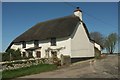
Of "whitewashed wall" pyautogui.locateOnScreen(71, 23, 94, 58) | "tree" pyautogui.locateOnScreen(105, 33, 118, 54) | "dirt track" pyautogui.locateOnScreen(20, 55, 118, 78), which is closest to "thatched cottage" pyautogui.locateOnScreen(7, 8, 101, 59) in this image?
"whitewashed wall" pyautogui.locateOnScreen(71, 23, 94, 58)

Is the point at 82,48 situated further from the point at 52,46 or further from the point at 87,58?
the point at 52,46

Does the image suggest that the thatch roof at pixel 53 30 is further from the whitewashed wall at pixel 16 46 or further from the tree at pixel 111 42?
the tree at pixel 111 42

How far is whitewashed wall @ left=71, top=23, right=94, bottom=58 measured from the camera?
35094 millimetres

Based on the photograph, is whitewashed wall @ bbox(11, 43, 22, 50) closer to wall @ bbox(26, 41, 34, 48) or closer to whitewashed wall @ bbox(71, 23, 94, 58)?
Result: wall @ bbox(26, 41, 34, 48)

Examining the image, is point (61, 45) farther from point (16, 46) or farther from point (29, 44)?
point (16, 46)

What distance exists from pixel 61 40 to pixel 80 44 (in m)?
3.76

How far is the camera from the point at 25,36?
42531mm

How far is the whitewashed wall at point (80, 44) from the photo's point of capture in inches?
1382

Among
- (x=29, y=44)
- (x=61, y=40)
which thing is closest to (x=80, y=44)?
(x=61, y=40)

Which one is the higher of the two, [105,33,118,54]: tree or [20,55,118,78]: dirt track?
[105,33,118,54]: tree

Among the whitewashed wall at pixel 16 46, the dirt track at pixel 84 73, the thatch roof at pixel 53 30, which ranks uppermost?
the thatch roof at pixel 53 30

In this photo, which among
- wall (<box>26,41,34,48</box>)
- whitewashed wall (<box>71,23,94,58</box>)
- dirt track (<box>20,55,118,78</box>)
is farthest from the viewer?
wall (<box>26,41,34,48</box>)

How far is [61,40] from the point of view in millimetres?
35094

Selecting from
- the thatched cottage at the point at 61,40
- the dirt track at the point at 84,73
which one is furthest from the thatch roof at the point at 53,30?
the dirt track at the point at 84,73
